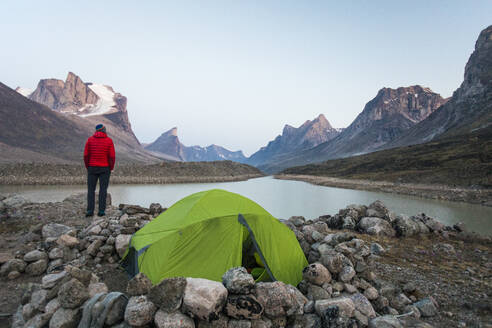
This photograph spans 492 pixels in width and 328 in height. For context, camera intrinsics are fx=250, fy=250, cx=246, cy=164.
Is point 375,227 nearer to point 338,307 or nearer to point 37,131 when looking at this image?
point 338,307

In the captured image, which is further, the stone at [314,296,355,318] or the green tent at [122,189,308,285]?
the green tent at [122,189,308,285]

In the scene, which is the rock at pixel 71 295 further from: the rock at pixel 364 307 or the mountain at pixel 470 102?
the mountain at pixel 470 102

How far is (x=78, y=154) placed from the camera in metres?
95.3

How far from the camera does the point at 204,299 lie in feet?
12.1

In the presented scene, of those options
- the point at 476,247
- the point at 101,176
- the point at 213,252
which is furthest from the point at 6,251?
the point at 476,247

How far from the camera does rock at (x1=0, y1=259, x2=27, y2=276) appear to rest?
5859 millimetres

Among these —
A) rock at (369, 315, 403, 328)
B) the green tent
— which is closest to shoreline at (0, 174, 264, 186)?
the green tent

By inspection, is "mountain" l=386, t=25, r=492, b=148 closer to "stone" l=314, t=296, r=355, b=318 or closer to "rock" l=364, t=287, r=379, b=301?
"rock" l=364, t=287, r=379, b=301

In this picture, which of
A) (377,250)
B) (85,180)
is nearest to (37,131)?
(85,180)

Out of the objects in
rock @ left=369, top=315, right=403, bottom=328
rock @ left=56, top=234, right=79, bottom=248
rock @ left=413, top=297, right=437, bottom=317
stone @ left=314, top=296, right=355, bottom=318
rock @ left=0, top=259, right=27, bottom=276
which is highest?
rock @ left=56, top=234, right=79, bottom=248

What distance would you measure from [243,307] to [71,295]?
2749 millimetres

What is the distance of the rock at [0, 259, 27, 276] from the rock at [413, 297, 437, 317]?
29.4 feet

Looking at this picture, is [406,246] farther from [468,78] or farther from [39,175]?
[468,78]

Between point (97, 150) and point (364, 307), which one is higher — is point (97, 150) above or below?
above
